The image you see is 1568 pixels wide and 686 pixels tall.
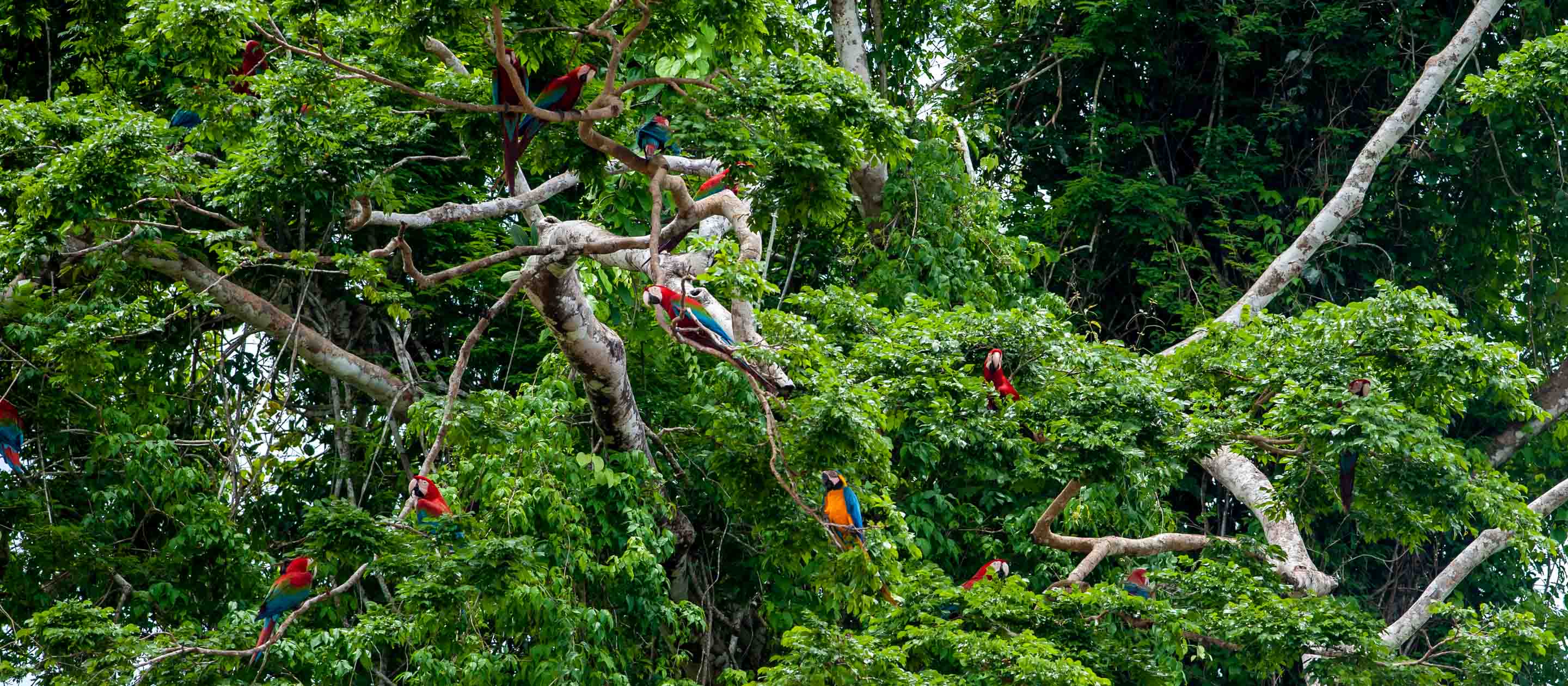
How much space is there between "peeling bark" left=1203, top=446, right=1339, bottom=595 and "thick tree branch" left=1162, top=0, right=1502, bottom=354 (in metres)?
1.08

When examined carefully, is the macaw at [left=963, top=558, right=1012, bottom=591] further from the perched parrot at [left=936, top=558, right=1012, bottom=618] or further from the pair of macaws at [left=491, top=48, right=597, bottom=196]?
the pair of macaws at [left=491, top=48, right=597, bottom=196]

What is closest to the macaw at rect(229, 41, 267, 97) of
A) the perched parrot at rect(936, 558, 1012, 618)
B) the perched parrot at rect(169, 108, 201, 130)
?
the perched parrot at rect(169, 108, 201, 130)

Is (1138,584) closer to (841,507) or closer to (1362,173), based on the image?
(841,507)

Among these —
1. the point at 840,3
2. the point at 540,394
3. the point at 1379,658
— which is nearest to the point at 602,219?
the point at 540,394

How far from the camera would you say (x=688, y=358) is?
6.23m

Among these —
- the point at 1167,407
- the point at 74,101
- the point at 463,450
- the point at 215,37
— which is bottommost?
the point at 463,450

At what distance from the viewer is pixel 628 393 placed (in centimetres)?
559

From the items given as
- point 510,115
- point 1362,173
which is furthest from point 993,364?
point 1362,173

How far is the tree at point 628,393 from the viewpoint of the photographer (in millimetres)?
4863

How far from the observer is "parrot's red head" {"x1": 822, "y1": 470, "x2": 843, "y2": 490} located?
4.90 m

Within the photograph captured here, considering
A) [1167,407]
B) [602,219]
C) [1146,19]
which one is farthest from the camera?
[1146,19]

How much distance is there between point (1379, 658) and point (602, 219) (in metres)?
3.41

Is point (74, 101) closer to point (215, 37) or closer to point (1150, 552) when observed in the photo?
point (215, 37)

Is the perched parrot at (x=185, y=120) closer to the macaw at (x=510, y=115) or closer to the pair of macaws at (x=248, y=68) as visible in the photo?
the pair of macaws at (x=248, y=68)
